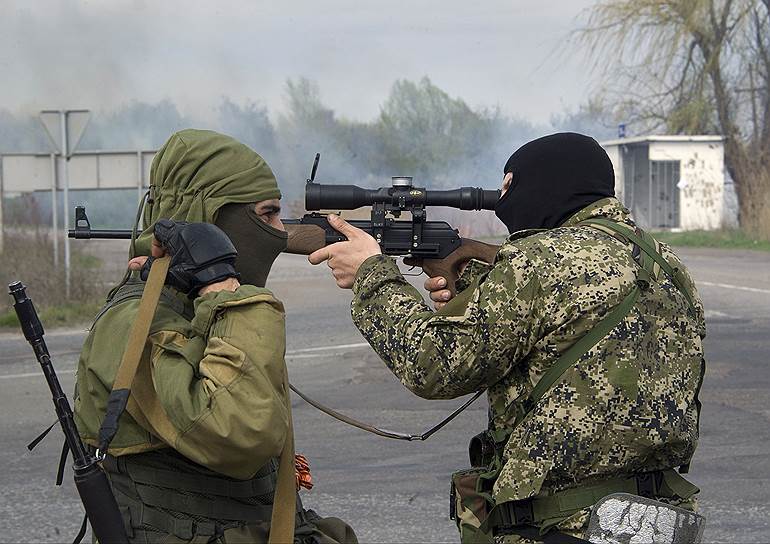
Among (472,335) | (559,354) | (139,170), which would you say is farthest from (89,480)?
(139,170)

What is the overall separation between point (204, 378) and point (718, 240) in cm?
2555

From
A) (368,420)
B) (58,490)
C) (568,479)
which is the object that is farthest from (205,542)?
(368,420)

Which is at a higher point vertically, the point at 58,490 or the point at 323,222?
the point at 323,222

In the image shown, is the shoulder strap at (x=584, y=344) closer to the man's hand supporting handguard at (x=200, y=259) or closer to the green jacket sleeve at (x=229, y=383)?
the green jacket sleeve at (x=229, y=383)

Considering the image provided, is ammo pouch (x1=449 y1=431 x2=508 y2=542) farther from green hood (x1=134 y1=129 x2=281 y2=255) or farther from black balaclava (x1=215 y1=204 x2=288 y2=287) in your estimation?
green hood (x1=134 y1=129 x2=281 y2=255)

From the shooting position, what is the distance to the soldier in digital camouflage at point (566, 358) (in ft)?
8.73

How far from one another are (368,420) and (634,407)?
5.27m

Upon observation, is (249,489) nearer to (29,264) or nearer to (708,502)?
(708,502)

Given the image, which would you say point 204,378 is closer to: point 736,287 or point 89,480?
point 89,480

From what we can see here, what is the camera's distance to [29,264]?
14961 mm

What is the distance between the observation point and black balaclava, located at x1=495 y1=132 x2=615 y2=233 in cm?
289

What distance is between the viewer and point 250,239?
9.44ft

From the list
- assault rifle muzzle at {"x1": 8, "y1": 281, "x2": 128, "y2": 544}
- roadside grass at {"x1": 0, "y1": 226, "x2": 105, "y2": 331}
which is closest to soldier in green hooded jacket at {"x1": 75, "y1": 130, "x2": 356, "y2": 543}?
assault rifle muzzle at {"x1": 8, "y1": 281, "x2": 128, "y2": 544}

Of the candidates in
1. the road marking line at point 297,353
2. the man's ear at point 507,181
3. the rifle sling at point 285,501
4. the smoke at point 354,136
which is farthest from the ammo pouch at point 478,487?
the smoke at point 354,136
